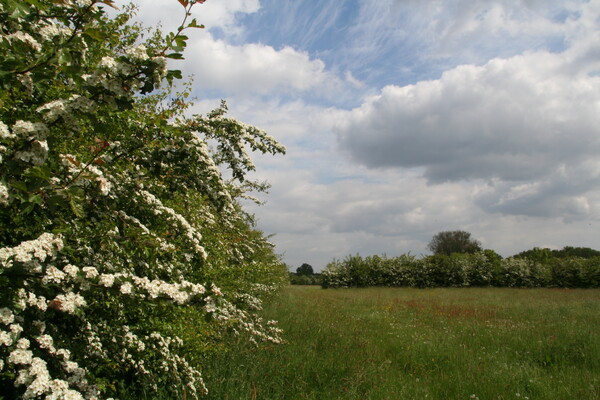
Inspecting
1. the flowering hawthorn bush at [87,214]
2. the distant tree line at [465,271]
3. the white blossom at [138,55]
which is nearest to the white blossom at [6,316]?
the flowering hawthorn bush at [87,214]

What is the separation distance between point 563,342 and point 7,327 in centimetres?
1209

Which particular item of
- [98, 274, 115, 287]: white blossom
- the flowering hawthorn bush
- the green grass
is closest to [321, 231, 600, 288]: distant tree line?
the green grass

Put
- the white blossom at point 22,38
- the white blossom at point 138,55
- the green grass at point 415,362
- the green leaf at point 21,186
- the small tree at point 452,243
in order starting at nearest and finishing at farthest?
the green leaf at point 21,186
the white blossom at point 138,55
the white blossom at point 22,38
the green grass at point 415,362
the small tree at point 452,243

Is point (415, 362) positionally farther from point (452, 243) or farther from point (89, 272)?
point (452, 243)

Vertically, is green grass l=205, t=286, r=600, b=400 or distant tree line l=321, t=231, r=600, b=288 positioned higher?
distant tree line l=321, t=231, r=600, b=288

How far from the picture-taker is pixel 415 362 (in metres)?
8.59

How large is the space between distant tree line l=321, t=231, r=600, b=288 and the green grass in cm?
2955

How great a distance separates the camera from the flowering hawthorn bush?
262 cm

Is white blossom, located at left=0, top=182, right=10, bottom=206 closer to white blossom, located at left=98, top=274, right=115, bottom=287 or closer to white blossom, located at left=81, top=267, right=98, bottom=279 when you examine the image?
white blossom, located at left=81, top=267, right=98, bottom=279

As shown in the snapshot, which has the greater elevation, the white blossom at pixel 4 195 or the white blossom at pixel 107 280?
the white blossom at pixel 4 195

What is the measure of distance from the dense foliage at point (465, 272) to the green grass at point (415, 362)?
29500 millimetres

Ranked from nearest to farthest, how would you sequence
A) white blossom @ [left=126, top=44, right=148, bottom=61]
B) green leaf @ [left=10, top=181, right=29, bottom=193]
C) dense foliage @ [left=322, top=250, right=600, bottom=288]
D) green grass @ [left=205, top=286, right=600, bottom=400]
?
1. green leaf @ [left=10, top=181, right=29, bottom=193]
2. white blossom @ [left=126, top=44, right=148, bottom=61]
3. green grass @ [left=205, top=286, right=600, bottom=400]
4. dense foliage @ [left=322, top=250, right=600, bottom=288]

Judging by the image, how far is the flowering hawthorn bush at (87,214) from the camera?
2.62 meters

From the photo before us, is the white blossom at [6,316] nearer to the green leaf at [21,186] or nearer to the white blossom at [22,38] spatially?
the green leaf at [21,186]
